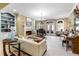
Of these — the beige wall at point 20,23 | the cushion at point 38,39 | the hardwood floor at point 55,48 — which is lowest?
the hardwood floor at point 55,48

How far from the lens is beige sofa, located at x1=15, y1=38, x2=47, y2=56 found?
92.7 inches

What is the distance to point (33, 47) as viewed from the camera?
2352mm

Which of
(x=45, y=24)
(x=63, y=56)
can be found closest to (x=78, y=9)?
(x=45, y=24)

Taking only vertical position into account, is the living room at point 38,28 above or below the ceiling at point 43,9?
below

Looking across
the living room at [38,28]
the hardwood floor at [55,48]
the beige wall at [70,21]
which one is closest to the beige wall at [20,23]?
the living room at [38,28]

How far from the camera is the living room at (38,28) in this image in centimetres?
240

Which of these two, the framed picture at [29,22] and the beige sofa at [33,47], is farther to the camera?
the framed picture at [29,22]

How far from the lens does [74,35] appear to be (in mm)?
2736

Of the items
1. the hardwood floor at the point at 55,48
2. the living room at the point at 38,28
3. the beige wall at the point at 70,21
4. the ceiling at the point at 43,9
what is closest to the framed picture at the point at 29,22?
the living room at the point at 38,28

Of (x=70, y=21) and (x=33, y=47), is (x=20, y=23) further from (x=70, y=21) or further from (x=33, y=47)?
(x=70, y=21)

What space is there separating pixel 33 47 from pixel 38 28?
0.50 metres

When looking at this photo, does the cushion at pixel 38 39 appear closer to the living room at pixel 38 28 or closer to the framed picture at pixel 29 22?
the living room at pixel 38 28

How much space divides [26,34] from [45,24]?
524mm

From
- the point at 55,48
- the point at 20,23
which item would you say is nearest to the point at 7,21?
the point at 20,23
